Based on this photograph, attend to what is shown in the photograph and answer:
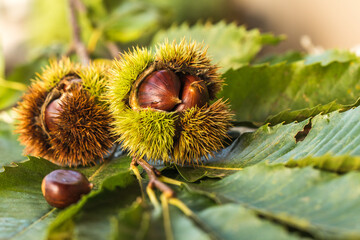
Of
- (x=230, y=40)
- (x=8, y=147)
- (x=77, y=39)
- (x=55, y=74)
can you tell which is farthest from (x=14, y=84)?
(x=230, y=40)

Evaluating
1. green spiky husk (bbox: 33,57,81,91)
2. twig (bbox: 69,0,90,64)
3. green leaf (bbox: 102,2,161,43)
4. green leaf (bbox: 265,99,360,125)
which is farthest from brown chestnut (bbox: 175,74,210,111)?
green leaf (bbox: 102,2,161,43)

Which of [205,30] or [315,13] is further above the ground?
[315,13]

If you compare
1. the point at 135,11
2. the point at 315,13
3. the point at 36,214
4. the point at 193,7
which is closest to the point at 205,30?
the point at 135,11

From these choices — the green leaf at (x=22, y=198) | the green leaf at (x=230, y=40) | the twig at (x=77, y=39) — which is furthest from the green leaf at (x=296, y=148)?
the twig at (x=77, y=39)

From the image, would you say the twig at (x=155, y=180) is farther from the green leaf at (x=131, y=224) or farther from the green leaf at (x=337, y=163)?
the green leaf at (x=337, y=163)

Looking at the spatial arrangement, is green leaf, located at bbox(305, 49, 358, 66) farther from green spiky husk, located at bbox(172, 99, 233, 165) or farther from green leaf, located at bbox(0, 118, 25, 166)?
green leaf, located at bbox(0, 118, 25, 166)

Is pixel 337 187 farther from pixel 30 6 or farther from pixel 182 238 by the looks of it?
pixel 30 6
